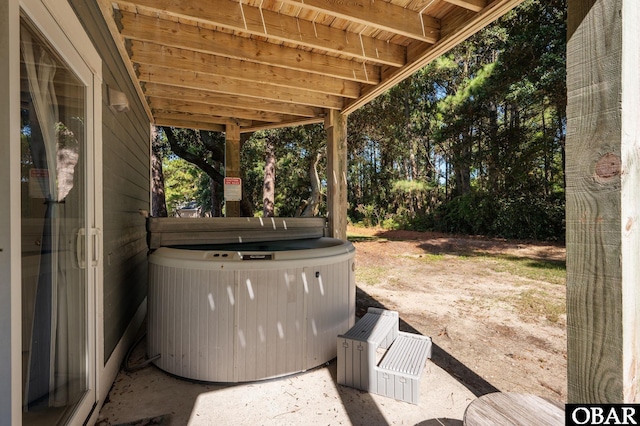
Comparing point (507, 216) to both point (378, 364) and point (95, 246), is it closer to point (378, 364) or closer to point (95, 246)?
point (378, 364)

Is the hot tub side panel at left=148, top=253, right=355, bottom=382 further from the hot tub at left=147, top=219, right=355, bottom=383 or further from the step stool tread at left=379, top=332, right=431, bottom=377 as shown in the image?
the step stool tread at left=379, top=332, right=431, bottom=377

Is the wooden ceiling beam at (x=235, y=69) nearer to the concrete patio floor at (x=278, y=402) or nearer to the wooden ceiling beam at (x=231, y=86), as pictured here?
the wooden ceiling beam at (x=231, y=86)

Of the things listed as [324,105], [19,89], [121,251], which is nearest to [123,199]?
[121,251]

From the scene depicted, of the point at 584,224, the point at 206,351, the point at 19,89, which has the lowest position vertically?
the point at 206,351

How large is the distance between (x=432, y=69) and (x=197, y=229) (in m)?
11.8

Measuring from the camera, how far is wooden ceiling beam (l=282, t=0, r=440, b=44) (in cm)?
229

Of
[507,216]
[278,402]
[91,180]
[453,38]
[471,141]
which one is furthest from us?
[471,141]

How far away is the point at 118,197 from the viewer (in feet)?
8.48

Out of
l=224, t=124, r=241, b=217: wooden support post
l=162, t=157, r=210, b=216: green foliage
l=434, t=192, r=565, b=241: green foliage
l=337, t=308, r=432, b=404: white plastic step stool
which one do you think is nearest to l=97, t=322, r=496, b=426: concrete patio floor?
l=337, t=308, r=432, b=404: white plastic step stool

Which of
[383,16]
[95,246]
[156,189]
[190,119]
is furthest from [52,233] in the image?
[156,189]

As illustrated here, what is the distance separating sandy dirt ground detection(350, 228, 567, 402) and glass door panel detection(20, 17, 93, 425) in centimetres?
247

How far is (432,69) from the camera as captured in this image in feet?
39.7

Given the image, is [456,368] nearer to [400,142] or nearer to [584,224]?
[584,224]

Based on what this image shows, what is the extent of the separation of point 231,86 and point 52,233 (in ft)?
8.33
